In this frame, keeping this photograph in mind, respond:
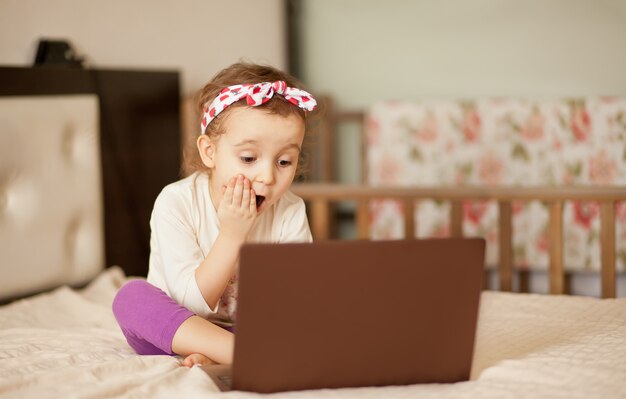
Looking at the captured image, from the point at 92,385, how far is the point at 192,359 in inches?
6.0

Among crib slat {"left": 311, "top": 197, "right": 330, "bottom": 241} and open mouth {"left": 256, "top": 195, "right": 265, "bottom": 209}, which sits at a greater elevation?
open mouth {"left": 256, "top": 195, "right": 265, "bottom": 209}

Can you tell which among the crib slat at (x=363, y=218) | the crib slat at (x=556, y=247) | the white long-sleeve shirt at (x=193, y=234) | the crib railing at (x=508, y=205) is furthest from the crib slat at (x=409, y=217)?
the white long-sleeve shirt at (x=193, y=234)

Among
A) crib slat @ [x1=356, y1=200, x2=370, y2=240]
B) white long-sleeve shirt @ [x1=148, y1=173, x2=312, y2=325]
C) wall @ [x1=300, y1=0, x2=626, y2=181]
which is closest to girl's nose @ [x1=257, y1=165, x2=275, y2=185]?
white long-sleeve shirt @ [x1=148, y1=173, x2=312, y2=325]

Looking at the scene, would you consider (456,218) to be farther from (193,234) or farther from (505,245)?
(193,234)

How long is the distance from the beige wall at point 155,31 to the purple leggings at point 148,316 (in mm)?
723

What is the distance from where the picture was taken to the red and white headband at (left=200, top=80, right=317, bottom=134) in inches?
43.9

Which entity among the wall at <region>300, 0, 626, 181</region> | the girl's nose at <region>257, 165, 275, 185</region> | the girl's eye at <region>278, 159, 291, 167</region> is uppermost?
the wall at <region>300, 0, 626, 181</region>

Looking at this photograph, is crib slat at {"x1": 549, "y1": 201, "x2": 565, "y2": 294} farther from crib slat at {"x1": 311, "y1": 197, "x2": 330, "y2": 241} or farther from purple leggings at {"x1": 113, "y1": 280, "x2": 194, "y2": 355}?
purple leggings at {"x1": 113, "y1": 280, "x2": 194, "y2": 355}

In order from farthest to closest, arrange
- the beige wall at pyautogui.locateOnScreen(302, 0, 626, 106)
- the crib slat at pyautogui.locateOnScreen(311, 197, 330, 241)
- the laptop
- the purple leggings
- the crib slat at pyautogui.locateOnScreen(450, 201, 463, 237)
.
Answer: the beige wall at pyautogui.locateOnScreen(302, 0, 626, 106), the crib slat at pyautogui.locateOnScreen(311, 197, 330, 241), the crib slat at pyautogui.locateOnScreen(450, 201, 463, 237), the purple leggings, the laptop

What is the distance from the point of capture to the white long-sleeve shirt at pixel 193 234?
44.7 inches

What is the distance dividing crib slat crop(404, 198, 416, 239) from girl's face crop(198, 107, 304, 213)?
721 mm

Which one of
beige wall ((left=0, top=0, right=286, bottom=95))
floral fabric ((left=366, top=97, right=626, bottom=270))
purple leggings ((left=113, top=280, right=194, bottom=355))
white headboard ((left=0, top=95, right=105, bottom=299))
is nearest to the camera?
purple leggings ((left=113, top=280, right=194, bottom=355))

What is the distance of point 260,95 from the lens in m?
1.11

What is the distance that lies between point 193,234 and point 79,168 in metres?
0.63
